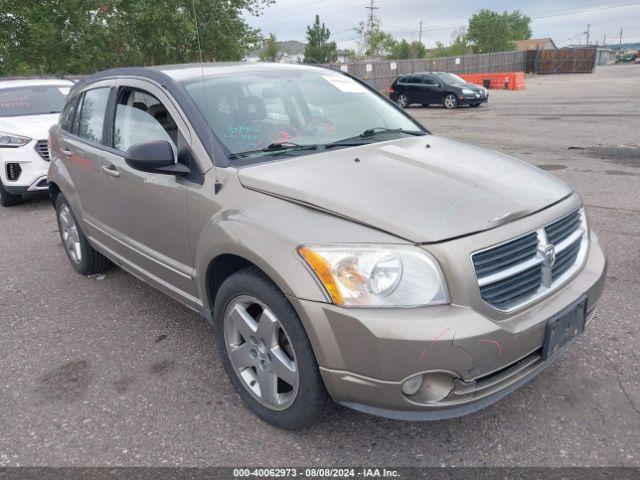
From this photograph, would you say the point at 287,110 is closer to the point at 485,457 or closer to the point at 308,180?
the point at 308,180

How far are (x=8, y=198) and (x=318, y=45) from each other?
50.1 metres

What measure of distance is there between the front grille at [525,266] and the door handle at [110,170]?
246cm

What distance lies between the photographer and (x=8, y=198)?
24.8 feet

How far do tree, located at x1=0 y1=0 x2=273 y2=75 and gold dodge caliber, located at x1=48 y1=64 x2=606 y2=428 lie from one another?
16785 millimetres

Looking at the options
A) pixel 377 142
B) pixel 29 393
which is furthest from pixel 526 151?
pixel 29 393

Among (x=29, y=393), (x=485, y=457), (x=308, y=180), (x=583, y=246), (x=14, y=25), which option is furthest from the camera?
(x=14, y=25)

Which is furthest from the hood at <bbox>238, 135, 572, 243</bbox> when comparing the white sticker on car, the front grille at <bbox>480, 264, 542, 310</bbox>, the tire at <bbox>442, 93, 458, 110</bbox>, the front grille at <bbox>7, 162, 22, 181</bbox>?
the tire at <bbox>442, 93, 458, 110</bbox>

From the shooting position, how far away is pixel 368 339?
81.0 inches

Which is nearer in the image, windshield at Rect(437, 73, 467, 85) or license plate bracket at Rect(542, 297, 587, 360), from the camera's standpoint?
license plate bracket at Rect(542, 297, 587, 360)

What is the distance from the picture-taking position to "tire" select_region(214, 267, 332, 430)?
2287 mm

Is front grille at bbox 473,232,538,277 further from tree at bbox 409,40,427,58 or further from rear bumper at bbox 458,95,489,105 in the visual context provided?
tree at bbox 409,40,427,58

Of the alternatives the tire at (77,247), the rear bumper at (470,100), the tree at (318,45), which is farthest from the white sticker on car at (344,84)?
the tree at (318,45)

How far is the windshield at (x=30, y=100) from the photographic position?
8164 mm

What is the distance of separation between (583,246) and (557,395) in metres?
0.78
